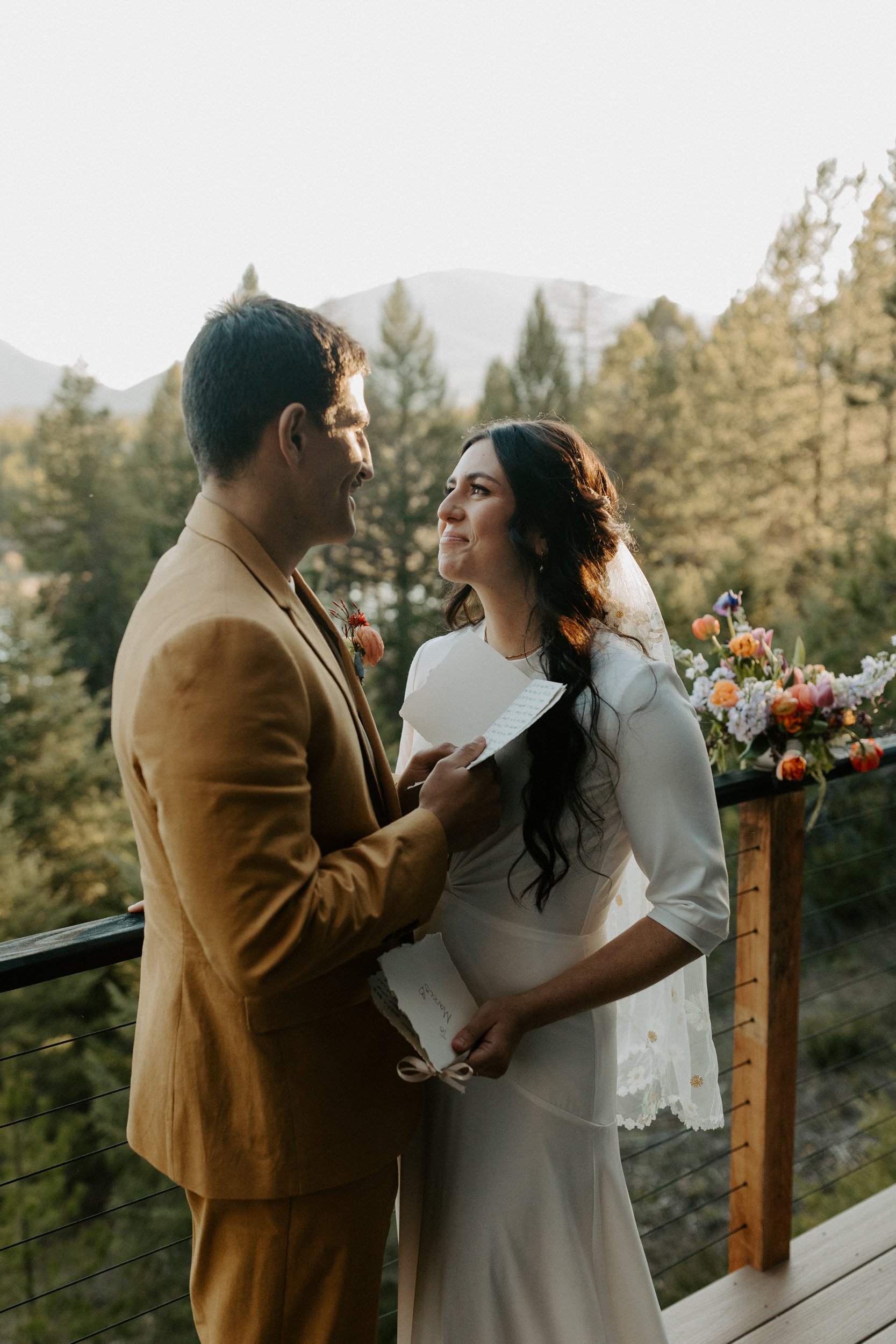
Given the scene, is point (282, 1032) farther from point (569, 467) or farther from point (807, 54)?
point (807, 54)

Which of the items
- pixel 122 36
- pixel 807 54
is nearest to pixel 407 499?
pixel 807 54

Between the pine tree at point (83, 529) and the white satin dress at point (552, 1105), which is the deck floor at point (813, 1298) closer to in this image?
the white satin dress at point (552, 1105)

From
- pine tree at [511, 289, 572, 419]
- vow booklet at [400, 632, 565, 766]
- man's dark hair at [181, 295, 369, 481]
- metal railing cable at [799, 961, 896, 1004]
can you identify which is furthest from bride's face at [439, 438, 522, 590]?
pine tree at [511, 289, 572, 419]

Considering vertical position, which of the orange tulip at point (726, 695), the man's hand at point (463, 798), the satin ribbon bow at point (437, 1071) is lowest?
the satin ribbon bow at point (437, 1071)

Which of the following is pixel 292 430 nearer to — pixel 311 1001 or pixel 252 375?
pixel 252 375

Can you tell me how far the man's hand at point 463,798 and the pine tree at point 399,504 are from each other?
1495 cm

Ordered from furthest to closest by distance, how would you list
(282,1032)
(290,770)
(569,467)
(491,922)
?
(569,467) < (491,922) < (282,1032) < (290,770)

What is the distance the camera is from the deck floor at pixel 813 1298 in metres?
1.89

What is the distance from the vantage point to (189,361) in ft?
3.60

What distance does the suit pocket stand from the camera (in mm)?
1044

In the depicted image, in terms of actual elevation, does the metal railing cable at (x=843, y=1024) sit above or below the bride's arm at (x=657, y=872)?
below

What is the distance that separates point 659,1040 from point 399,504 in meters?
17.5

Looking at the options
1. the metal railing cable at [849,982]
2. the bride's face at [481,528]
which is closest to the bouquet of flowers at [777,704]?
the metal railing cable at [849,982]

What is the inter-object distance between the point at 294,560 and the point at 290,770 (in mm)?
282
